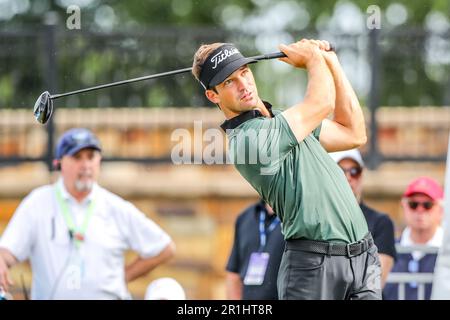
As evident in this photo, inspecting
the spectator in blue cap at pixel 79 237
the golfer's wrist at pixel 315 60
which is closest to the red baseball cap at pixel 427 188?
the spectator in blue cap at pixel 79 237

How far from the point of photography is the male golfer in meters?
5.19

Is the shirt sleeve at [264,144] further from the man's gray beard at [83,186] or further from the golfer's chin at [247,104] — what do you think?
the man's gray beard at [83,186]

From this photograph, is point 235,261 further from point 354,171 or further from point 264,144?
point 264,144

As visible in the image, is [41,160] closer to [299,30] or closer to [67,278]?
[299,30]

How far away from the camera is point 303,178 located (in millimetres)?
5203

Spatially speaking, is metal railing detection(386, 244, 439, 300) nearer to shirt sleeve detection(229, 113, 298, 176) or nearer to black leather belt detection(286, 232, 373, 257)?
black leather belt detection(286, 232, 373, 257)

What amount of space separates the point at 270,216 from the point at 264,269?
0.37 m

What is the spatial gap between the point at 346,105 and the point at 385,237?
168cm

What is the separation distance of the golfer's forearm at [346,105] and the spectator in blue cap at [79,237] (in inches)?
88.7

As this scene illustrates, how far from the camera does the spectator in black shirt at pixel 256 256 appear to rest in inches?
273

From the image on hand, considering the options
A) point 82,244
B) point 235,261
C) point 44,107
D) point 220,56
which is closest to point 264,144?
point 220,56
